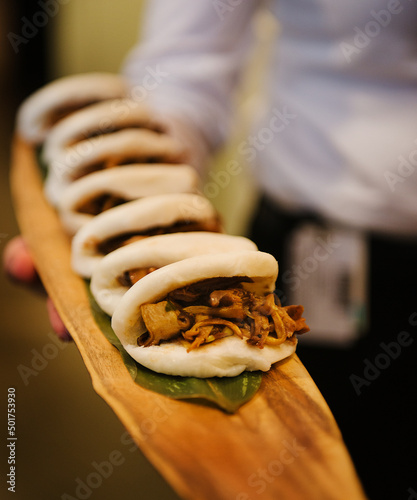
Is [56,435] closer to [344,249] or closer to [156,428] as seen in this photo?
[156,428]

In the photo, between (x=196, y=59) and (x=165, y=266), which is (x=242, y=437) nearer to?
(x=165, y=266)

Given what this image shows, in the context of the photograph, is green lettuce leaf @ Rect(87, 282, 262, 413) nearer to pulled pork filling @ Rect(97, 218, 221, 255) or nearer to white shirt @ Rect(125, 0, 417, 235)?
pulled pork filling @ Rect(97, 218, 221, 255)

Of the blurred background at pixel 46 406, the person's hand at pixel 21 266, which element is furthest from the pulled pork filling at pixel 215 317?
the person's hand at pixel 21 266

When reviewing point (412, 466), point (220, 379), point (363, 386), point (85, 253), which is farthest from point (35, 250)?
point (412, 466)

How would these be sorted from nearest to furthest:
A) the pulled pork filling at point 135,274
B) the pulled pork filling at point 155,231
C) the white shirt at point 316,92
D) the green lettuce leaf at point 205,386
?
the green lettuce leaf at point 205,386, the pulled pork filling at point 135,274, the pulled pork filling at point 155,231, the white shirt at point 316,92

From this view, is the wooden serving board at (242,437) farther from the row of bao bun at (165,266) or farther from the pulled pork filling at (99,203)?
the pulled pork filling at (99,203)

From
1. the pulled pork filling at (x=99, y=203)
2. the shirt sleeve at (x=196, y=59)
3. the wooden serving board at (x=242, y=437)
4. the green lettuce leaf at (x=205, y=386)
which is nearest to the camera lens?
the wooden serving board at (x=242, y=437)
